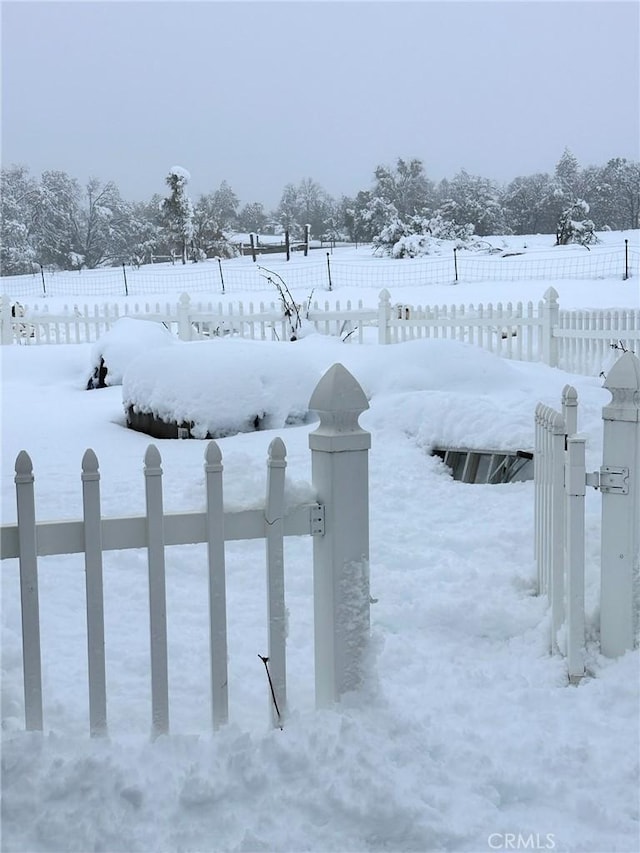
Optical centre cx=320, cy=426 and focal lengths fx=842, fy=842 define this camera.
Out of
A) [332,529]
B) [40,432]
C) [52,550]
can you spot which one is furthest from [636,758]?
[40,432]

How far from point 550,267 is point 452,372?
2617 centimetres

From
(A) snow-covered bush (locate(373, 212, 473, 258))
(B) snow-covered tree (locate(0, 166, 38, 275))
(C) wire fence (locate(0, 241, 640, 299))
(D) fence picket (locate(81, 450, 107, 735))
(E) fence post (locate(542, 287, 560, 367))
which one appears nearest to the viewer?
(D) fence picket (locate(81, 450, 107, 735))

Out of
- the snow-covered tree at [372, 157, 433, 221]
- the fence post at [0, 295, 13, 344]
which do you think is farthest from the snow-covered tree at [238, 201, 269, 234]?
the fence post at [0, 295, 13, 344]

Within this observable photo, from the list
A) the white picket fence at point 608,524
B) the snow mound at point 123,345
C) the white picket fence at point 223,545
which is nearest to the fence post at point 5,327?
the snow mound at point 123,345

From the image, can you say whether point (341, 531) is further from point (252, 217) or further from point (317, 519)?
point (252, 217)

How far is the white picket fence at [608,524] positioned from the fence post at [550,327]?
1047 cm

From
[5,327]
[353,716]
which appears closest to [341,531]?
[353,716]

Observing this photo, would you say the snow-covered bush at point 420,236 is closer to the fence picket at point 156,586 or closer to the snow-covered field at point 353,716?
the snow-covered field at point 353,716

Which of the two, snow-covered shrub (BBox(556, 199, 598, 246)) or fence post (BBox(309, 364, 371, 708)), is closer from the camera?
fence post (BBox(309, 364, 371, 708))

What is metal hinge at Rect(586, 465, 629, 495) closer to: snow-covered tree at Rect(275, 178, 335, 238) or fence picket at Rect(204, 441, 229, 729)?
fence picket at Rect(204, 441, 229, 729)

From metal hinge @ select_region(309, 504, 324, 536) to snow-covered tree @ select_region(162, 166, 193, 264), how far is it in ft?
153

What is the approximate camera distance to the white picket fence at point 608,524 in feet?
10.7

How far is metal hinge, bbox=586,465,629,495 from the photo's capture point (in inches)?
130

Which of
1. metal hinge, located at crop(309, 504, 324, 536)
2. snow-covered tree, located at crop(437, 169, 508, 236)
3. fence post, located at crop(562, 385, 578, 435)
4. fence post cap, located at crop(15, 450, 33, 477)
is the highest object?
snow-covered tree, located at crop(437, 169, 508, 236)
